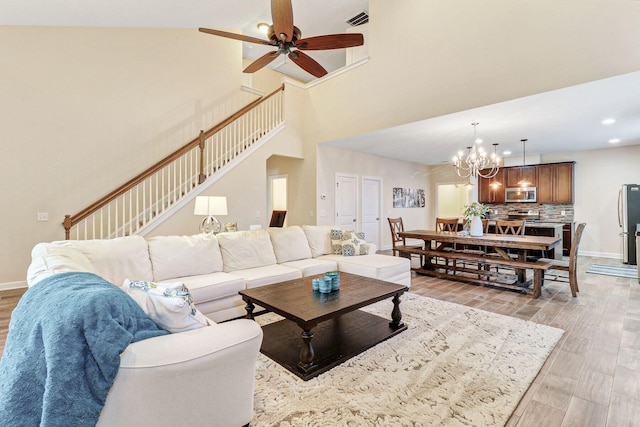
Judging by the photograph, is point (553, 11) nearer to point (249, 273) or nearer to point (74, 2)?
point (249, 273)

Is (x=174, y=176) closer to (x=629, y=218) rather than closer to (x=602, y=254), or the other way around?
(x=629, y=218)

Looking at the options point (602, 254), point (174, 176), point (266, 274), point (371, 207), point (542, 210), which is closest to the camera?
point (266, 274)

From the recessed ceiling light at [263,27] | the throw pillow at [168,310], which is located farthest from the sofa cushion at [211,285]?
the recessed ceiling light at [263,27]

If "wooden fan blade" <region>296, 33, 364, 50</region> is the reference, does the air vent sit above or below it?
above

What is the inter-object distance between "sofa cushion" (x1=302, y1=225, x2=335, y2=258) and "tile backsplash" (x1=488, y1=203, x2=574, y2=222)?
239 inches

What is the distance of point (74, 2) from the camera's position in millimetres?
4051

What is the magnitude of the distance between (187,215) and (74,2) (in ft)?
10.8

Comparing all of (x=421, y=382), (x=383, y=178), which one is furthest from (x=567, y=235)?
(x=421, y=382)

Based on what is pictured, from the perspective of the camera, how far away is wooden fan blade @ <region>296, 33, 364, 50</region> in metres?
3.12

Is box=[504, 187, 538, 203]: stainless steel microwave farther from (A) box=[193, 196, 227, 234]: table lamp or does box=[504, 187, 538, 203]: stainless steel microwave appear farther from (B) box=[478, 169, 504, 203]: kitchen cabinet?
(A) box=[193, 196, 227, 234]: table lamp

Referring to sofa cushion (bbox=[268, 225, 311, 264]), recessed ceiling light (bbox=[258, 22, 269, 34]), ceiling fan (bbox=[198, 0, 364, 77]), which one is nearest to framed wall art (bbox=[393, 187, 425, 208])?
sofa cushion (bbox=[268, 225, 311, 264])

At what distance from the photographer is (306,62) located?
357cm

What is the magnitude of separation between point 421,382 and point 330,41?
328cm

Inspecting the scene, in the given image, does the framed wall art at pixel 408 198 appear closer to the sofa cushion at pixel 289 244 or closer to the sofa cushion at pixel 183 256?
the sofa cushion at pixel 289 244
